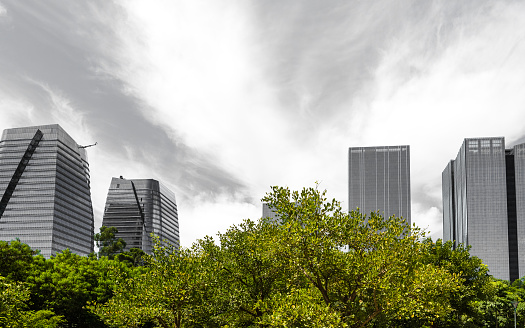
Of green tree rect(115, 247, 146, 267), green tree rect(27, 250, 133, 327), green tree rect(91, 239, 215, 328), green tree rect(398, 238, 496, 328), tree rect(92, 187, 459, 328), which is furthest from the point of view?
green tree rect(115, 247, 146, 267)

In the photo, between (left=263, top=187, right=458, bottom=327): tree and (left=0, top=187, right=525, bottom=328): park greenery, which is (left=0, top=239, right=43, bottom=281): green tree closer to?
(left=0, top=187, right=525, bottom=328): park greenery

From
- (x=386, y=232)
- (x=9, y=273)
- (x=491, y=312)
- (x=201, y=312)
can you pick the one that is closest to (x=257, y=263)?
(x=201, y=312)

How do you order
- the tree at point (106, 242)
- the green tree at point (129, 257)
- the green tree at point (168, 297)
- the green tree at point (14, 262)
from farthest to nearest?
the tree at point (106, 242) → the green tree at point (129, 257) → the green tree at point (14, 262) → the green tree at point (168, 297)

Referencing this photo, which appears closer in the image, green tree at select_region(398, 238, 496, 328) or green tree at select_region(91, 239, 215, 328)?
green tree at select_region(91, 239, 215, 328)

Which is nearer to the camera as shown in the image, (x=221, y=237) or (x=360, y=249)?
(x=360, y=249)

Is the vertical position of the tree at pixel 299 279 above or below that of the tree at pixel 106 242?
below

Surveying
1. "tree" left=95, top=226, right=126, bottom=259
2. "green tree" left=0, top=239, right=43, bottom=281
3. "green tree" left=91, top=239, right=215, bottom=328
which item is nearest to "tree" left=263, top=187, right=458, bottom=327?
"green tree" left=91, top=239, right=215, bottom=328

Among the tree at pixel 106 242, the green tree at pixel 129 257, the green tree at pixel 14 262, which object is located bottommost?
the green tree at pixel 14 262

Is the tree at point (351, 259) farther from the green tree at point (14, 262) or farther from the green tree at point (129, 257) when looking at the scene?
the green tree at point (129, 257)

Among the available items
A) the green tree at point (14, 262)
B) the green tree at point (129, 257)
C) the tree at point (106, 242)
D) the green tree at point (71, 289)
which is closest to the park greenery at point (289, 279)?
the green tree at point (14, 262)

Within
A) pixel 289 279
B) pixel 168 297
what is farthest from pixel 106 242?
pixel 289 279

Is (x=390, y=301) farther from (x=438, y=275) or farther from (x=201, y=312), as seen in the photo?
(x=201, y=312)

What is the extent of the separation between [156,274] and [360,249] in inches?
514

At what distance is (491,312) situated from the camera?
67875 millimetres
